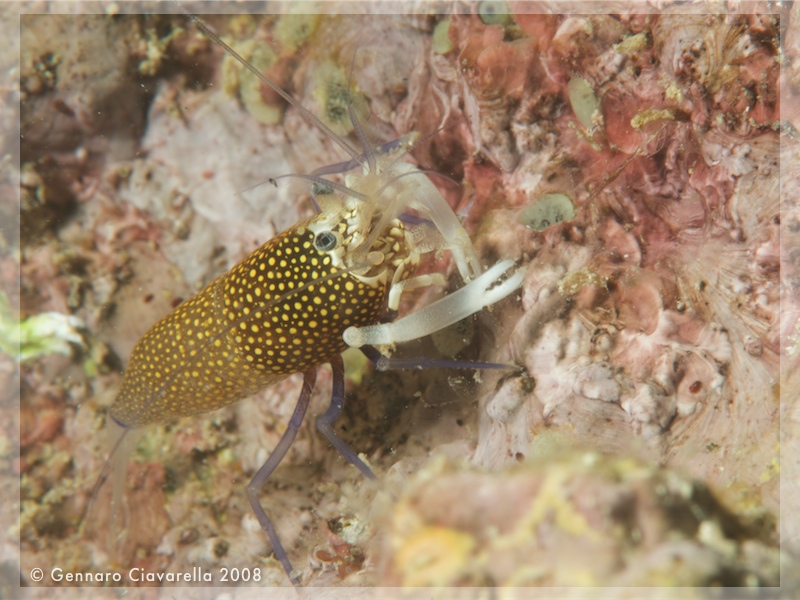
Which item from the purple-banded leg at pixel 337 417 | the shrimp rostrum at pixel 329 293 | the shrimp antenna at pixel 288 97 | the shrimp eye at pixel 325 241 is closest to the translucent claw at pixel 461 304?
the shrimp rostrum at pixel 329 293

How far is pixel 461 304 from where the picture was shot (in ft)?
8.01

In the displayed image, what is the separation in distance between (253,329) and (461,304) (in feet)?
4.04

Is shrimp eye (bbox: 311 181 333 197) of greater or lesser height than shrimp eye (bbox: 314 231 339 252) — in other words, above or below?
above

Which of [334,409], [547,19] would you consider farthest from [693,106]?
[334,409]

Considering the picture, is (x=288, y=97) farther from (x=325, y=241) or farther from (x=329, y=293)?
(x=329, y=293)

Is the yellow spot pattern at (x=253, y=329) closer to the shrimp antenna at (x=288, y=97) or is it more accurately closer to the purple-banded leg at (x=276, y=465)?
the purple-banded leg at (x=276, y=465)

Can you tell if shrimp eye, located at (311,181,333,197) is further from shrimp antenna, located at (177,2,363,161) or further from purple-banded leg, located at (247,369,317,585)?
purple-banded leg, located at (247,369,317,585)

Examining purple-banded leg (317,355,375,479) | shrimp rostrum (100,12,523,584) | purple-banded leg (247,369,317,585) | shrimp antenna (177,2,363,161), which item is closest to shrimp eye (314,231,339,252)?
shrimp rostrum (100,12,523,584)

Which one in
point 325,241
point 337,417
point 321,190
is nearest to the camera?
point 325,241

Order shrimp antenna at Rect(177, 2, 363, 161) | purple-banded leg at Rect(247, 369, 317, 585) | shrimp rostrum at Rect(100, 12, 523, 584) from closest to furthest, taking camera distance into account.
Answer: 1. shrimp antenna at Rect(177, 2, 363, 161)
2. shrimp rostrum at Rect(100, 12, 523, 584)
3. purple-banded leg at Rect(247, 369, 317, 585)

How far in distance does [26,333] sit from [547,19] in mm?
4331

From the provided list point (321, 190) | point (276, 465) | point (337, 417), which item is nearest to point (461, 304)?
point (321, 190)

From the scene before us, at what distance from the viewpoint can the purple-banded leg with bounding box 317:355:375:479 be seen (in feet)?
9.55

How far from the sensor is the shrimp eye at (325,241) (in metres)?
2.67
